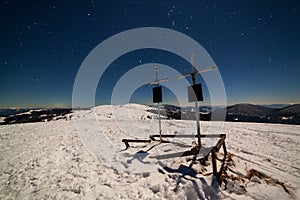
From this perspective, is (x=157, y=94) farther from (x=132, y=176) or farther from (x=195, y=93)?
(x=132, y=176)

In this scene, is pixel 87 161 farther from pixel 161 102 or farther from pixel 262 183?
→ pixel 262 183

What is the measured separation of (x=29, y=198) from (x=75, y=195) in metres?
1.38

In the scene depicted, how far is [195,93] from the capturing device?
607cm

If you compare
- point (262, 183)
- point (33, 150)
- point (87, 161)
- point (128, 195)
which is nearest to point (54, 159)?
point (87, 161)

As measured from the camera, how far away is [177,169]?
576cm

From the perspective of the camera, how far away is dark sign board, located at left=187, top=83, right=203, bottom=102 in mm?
5965

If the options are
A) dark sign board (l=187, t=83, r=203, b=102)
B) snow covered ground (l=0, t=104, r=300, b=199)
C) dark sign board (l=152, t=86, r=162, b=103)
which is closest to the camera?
snow covered ground (l=0, t=104, r=300, b=199)

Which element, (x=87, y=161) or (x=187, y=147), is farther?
(x=187, y=147)

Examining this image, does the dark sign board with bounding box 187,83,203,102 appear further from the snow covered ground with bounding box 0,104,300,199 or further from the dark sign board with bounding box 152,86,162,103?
the snow covered ground with bounding box 0,104,300,199

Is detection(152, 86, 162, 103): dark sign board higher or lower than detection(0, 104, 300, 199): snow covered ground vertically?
higher

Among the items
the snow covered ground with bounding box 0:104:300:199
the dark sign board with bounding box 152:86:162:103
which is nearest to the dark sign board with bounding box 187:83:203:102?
the dark sign board with bounding box 152:86:162:103

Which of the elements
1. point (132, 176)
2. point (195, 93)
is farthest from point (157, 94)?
point (132, 176)

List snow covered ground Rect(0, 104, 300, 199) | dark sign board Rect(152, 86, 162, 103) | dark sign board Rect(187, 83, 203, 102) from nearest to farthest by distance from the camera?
snow covered ground Rect(0, 104, 300, 199) → dark sign board Rect(187, 83, 203, 102) → dark sign board Rect(152, 86, 162, 103)

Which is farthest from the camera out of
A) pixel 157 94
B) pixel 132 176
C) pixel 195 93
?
pixel 157 94
